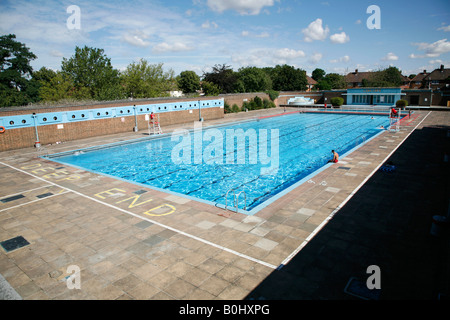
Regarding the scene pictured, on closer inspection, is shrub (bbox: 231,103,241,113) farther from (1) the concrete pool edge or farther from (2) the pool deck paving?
(2) the pool deck paving

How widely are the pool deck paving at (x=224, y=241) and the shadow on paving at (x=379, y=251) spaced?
0.03 metres

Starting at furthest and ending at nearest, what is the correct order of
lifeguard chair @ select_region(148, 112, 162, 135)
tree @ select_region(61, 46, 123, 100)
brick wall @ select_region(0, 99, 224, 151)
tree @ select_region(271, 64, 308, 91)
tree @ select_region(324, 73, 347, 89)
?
tree @ select_region(324, 73, 347, 89) → tree @ select_region(271, 64, 308, 91) → tree @ select_region(61, 46, 123, 100) → lifeguard chair @ select_region(148, 112, 162, 135) → brick wall @ select_region(0, 99, 224, 151)

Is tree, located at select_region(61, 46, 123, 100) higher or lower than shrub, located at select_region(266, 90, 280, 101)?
higher

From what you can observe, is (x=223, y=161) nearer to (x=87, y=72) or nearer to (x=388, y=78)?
(x=87, y=72)

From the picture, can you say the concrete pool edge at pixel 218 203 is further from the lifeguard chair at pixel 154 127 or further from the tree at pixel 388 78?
the tree at pixel 388 78

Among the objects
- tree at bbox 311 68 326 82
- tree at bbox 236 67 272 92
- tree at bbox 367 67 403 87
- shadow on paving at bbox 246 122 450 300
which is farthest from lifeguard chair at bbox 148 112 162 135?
tree at bbox 311 68 326 82

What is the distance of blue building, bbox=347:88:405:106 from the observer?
1902 inches

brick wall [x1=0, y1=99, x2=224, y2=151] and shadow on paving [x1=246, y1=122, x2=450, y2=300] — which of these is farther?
brick wall [x1=0, y1=99, x2=224, y2=151]

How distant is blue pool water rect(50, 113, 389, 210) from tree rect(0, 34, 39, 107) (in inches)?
1451

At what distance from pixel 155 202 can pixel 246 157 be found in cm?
935

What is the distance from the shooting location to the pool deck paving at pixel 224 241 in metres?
5.80

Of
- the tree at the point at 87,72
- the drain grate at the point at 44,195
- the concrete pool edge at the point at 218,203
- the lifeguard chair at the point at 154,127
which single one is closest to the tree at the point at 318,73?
the concrete pool edge at the point at 218,203

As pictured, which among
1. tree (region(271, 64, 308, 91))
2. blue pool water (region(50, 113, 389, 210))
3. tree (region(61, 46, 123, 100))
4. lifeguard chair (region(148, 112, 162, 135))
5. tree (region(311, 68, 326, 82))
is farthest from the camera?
tree (region(311, 68, 326, 82))

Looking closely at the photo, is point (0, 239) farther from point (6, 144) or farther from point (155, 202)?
point (6, 144)
